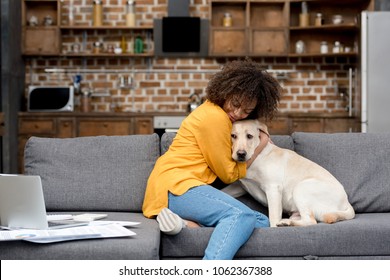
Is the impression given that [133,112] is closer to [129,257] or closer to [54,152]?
[54,152]

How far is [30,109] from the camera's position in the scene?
7.47 metres

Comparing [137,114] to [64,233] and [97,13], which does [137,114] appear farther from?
[64,233]

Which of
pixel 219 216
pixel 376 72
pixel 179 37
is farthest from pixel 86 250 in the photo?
pixel 179 37

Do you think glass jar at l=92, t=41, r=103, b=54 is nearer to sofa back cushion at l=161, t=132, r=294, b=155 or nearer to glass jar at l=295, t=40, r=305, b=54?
glass jar at l=295, t=40, r=305, b=54

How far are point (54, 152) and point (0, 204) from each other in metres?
0.81

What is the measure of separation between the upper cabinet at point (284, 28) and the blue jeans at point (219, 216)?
4784 mm

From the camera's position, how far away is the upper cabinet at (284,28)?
753 centimetres

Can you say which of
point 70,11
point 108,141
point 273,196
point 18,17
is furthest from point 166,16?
A: point 273,196

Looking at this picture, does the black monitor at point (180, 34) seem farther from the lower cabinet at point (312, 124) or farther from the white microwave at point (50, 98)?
the lower cabinet at point (312, 124)

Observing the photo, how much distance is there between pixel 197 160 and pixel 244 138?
0.25 m

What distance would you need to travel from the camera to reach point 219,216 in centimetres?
279

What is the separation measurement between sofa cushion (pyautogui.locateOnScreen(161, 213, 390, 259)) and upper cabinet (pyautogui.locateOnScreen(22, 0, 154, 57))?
5075 mm

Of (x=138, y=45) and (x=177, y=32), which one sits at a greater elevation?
(x=177, y=32)

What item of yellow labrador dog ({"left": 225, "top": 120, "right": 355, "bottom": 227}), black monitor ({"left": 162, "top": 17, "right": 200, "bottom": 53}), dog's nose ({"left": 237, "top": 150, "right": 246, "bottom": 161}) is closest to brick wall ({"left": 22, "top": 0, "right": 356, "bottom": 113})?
black monitor ({"left": 162, "top": 17, "right": 200, "bottom": 53})
